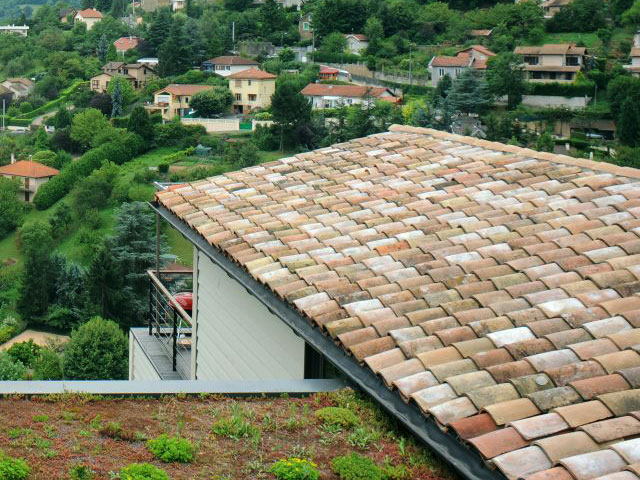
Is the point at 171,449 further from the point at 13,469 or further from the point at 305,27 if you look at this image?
the point at 305,27

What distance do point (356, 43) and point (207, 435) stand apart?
228 feet

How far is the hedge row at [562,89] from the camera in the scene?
54.6m

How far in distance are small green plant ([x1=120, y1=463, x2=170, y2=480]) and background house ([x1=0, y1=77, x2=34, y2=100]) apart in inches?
2984

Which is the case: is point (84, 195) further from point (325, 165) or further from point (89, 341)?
point (325, 165)

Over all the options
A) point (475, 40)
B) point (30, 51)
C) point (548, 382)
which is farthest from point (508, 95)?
point (548, 382)

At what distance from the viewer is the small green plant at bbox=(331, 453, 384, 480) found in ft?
11.8

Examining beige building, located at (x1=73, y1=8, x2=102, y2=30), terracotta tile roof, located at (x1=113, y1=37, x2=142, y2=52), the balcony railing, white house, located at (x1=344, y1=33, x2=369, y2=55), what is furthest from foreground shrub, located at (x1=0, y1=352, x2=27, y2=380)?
beige building, located at (x1=73, y1=8, x2=102, y2=30)

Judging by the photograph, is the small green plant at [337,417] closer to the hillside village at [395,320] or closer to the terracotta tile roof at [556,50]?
the hillside village at [395,320]

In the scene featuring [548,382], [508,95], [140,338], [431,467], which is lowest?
[508,95]

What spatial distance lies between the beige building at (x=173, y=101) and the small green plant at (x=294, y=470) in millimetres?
59850

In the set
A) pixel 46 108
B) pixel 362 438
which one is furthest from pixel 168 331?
pixel 46 108

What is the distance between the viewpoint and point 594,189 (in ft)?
19.2

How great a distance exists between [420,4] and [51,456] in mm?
77017

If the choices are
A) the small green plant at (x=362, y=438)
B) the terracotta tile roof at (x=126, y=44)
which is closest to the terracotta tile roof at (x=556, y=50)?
the terracotta tile roof at (x=126, y=44)
